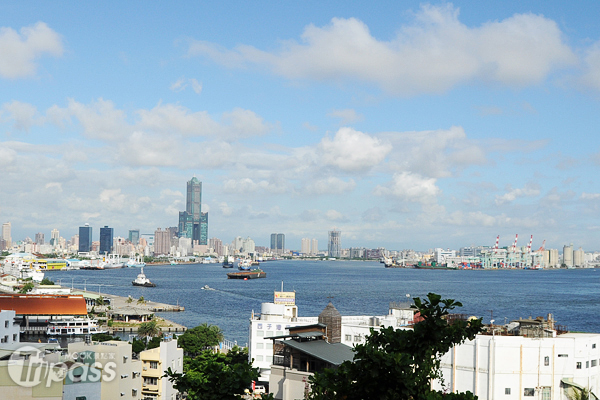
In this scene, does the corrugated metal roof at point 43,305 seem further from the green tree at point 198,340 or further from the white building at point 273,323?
the white building at point 273,323

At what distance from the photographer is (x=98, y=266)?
170 m

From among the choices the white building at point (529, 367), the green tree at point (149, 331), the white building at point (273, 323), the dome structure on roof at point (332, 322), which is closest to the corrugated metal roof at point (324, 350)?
the dome structure on roof at point (332, 322)

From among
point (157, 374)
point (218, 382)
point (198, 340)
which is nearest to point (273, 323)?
point (198, 340)

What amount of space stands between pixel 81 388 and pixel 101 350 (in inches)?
105

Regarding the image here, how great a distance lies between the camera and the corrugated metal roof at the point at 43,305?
46.6 m

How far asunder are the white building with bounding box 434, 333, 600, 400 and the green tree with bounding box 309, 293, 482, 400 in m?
13.3

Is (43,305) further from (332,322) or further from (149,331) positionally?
(332,322)

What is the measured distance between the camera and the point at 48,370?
11781mm

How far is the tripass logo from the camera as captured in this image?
37.2 ft

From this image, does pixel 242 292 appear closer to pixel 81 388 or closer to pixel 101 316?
pixel 101 316

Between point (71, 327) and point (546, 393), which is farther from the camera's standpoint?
point (71, 327)

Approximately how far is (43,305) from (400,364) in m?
46.3

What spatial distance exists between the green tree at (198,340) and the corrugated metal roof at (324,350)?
732 inches

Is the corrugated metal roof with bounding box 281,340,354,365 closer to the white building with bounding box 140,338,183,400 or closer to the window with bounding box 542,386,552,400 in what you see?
the white building with bounding box 140,338,183,400
